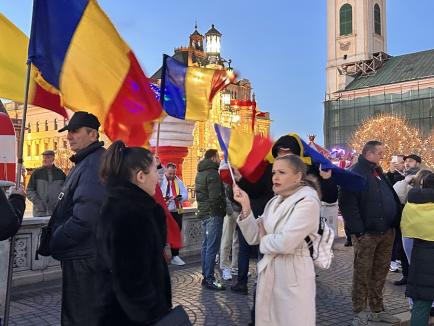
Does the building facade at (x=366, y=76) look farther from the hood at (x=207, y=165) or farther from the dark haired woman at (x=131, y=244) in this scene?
the dark haired woman at (x=131, y=244)

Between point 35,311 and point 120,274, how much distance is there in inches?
166

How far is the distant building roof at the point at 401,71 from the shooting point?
73250mm

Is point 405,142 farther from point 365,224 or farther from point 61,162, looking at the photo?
point 365,224

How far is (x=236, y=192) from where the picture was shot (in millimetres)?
3801

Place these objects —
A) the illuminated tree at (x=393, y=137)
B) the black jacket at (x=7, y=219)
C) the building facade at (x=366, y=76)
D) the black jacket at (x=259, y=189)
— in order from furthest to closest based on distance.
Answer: the building facade at (x=366, y=76) < the illuminated tree at (x=393, y=137) < the black jacket at (x=259, y=189) < the black jacket at (x=7, y=219)

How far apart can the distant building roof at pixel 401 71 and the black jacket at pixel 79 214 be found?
73640 millimetres

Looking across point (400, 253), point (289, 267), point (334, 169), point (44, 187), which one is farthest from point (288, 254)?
point (44, 187)

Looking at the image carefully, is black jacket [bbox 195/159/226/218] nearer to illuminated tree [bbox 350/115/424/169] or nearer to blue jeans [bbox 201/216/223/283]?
blue jeans [bbox 201/216/223/283]

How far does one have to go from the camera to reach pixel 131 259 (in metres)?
2.77

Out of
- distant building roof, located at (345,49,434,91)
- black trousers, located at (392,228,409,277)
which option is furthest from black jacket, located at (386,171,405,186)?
distant building roof, located at (345,49,434,91)

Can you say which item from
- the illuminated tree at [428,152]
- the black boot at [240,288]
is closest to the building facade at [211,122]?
the black boot at [240,288]

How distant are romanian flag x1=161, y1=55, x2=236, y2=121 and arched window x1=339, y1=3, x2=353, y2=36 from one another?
3690 inches

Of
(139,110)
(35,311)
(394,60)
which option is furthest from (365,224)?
(394,60)

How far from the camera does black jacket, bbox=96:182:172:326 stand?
2.75 meters
